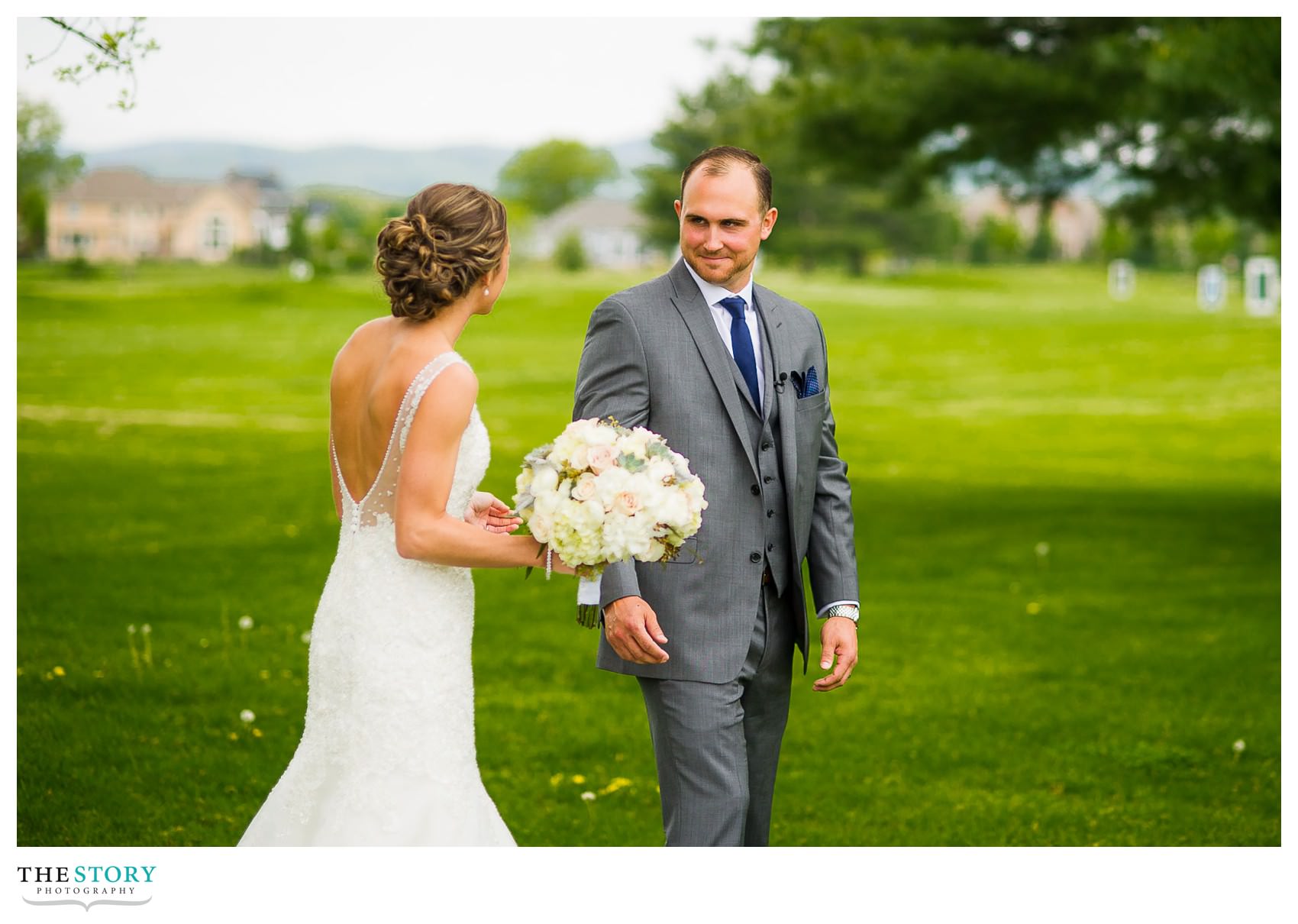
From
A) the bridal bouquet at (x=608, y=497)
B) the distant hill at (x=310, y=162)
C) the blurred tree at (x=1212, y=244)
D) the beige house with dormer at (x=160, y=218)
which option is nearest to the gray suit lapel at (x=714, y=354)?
the bridal bouquet at (x=608, y=497)

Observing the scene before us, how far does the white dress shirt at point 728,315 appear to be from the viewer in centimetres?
420

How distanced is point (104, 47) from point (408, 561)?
2675 mm

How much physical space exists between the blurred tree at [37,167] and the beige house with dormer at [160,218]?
2.52 m

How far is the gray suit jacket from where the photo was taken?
406cm

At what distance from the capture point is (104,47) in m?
5.50

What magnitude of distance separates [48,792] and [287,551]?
5.98m

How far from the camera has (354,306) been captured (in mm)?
50094

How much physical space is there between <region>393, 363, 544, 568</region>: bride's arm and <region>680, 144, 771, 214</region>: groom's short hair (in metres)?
0.85

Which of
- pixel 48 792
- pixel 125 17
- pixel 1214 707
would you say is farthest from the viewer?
pixel 1214 707

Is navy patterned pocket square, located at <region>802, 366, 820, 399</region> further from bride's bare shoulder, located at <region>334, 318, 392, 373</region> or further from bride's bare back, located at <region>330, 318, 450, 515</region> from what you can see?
bride's bare shoulder, located at <region>334, 318, 392, 373</region>

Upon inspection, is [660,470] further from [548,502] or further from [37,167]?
[37,167]

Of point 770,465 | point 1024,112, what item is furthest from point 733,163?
point 1024,112

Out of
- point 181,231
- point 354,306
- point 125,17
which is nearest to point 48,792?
point 125,17
